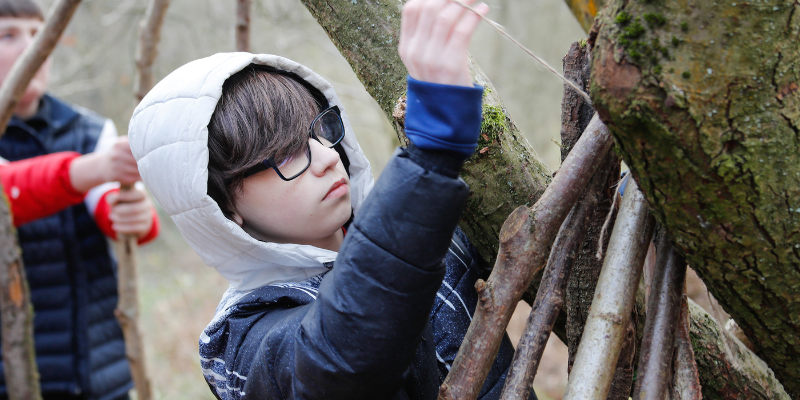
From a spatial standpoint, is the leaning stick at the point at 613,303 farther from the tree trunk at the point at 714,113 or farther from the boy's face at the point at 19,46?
the boy's face at the point at 19,46

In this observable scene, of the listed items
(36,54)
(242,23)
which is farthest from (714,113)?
(36,54)

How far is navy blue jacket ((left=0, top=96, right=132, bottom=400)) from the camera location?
8.84 ft

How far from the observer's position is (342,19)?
134cm

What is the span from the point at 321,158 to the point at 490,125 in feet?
1.32

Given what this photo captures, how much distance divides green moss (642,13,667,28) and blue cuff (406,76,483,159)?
0.80 feet

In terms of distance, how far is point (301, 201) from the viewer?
1.16 meters

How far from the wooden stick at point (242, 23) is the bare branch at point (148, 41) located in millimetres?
310

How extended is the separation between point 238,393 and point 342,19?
3.09 ft

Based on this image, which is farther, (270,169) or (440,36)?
(270,169)

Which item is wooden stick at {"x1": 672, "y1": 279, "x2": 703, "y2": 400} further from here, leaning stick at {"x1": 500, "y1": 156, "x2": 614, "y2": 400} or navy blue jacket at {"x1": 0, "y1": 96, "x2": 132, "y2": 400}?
navy blue jacket at {"x1": 0, "y1": 96, "x2": 132, "y2": 400}

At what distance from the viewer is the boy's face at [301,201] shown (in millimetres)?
1161

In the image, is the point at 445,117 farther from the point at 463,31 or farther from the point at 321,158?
the point at 321,158

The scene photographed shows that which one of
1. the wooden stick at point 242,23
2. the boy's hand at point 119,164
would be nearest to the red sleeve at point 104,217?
the boy's hand at point 119,164

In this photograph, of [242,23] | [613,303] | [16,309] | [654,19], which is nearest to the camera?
[654,19]
